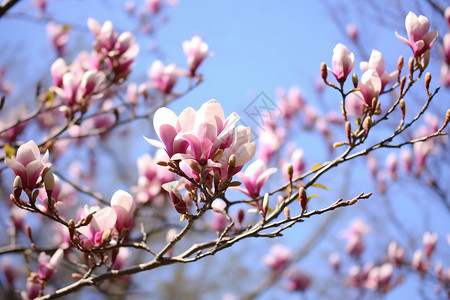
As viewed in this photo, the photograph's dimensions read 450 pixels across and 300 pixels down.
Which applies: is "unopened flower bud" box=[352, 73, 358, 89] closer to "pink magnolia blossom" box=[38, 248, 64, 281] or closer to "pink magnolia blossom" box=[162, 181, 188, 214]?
"pink magnolia blossom" box=[162, 181, 188, 214]

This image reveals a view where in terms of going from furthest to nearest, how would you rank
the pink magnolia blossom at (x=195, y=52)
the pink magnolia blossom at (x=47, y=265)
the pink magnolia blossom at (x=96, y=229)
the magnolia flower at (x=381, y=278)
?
the magnolia flower at (x=381, y=278) → the pink magnolia blossom at (x=195, y=52) → the pink magnolia blossom at (x=47, y=265) → the pink magnolia blossom at (x=96, y=229)

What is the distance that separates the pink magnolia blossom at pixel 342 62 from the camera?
4.36 feet

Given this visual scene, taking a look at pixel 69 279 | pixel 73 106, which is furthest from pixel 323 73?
pixel 69 279

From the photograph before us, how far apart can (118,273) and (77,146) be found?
3427 millimetres

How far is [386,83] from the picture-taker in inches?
55.9

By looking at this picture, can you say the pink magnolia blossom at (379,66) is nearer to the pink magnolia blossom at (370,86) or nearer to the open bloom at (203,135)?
the pink magnolia blossom at (370,86)

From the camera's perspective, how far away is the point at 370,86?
133cm

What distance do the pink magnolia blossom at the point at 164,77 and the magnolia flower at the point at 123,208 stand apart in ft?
4.29

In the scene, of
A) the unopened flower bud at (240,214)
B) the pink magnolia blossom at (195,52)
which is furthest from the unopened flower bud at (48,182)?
the pink magnolia blossom at (195,52)

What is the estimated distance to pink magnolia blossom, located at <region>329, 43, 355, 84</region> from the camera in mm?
1329

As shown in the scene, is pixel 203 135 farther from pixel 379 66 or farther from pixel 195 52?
pixel 195 52

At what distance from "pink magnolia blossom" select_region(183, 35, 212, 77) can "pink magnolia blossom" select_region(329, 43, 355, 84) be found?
105cm

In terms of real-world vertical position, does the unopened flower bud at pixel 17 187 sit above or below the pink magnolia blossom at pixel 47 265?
above

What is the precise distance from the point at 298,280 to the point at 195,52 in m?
2.58
